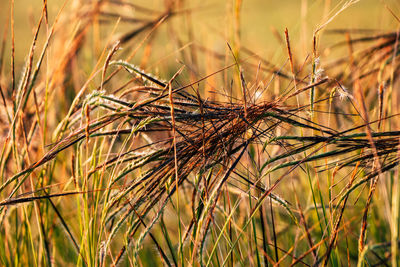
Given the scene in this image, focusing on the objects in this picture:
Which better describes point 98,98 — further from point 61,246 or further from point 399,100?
point 399,100

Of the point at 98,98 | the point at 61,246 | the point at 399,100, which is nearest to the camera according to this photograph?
the point at 98,98

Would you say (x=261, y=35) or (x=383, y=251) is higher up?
(x=261, y=35)

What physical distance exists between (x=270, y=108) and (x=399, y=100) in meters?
0.93

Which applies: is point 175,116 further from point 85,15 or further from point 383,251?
point 85,15

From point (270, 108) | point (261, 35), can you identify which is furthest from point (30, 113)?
point (261, 35)

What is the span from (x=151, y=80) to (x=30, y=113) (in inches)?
26.1

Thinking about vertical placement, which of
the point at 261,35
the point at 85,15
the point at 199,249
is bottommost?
the point at 199,249

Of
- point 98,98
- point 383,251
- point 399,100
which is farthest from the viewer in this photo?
point 399,100

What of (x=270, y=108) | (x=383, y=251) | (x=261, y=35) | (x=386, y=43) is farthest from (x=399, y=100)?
(x=261, y=35)

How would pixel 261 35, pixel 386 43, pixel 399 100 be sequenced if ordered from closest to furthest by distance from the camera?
pixel 386 43 < pixel 399 100 < pixel 261 35

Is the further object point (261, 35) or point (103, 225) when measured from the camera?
point (261, 35)

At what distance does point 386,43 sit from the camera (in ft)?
3.88

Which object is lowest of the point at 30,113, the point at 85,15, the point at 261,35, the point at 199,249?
the point at 199,249

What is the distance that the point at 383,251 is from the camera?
A: 1.06 m
